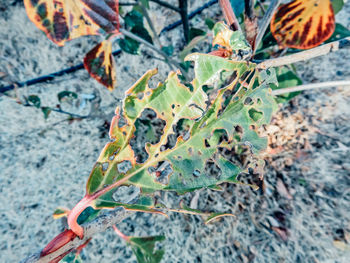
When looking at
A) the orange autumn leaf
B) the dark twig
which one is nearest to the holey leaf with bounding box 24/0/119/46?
the orange autumn leaf

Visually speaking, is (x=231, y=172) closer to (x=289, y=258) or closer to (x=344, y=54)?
(x=289, y=258)

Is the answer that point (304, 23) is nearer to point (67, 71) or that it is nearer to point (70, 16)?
point (70, 16)

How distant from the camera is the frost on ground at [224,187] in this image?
91cm

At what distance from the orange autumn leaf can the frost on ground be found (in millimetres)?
490

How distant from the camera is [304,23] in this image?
0.58m

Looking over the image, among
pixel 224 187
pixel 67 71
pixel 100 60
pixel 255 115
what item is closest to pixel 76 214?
pixel 255 115

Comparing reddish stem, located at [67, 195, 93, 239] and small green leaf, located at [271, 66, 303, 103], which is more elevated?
reddish stem, located at [67, 195, 93, 239]

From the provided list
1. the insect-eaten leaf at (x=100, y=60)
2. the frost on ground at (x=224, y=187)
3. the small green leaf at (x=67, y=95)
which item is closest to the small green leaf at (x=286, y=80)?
the frost on ground at (x=224, y=187)

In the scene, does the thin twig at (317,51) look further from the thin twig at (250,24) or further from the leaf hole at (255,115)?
the leaf hole at (255,115)

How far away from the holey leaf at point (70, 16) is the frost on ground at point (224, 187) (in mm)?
597

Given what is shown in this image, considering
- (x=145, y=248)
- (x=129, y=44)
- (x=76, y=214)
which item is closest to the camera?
(x=76, y=214)

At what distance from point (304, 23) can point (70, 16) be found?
529mm

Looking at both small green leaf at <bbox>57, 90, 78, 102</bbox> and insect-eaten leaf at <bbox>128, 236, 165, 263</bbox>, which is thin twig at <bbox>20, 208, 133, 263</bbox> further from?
small green leaf at <bbox>57, 90, 78, 102</bbox>

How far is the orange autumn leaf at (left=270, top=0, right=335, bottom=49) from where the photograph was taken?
21.8 inches
